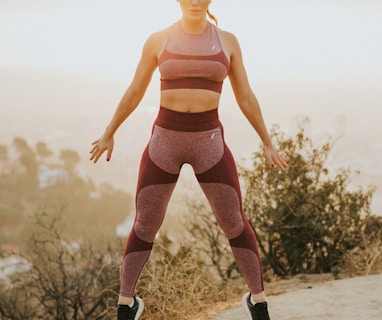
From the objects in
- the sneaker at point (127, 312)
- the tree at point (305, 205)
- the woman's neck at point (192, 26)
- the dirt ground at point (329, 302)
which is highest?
the woman's neck at point (192, 26)

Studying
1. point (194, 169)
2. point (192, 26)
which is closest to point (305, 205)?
point (194, 169)

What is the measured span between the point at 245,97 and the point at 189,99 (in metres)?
0.39

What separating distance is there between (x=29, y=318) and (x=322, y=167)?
198 inches

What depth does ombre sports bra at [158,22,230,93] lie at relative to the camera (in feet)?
9.83

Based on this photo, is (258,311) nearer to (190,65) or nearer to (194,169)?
(194,169)

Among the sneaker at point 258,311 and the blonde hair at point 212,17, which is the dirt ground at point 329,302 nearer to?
the sneaker at point 258,311

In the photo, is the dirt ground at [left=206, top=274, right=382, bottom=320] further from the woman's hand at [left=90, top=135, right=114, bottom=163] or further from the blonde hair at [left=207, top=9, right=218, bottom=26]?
the blonde hair at [left=207, top=9, right=218, bottom=26]

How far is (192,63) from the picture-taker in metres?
2.99

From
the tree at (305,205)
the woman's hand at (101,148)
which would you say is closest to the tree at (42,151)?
the tree at (305,205)

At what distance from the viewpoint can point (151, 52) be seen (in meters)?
3.11

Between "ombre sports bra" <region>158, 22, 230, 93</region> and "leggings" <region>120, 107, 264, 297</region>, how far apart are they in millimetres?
162

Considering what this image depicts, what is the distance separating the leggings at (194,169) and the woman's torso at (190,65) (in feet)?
0.18

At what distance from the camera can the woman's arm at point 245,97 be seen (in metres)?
3.17

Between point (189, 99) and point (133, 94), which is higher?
point (133, 94)
